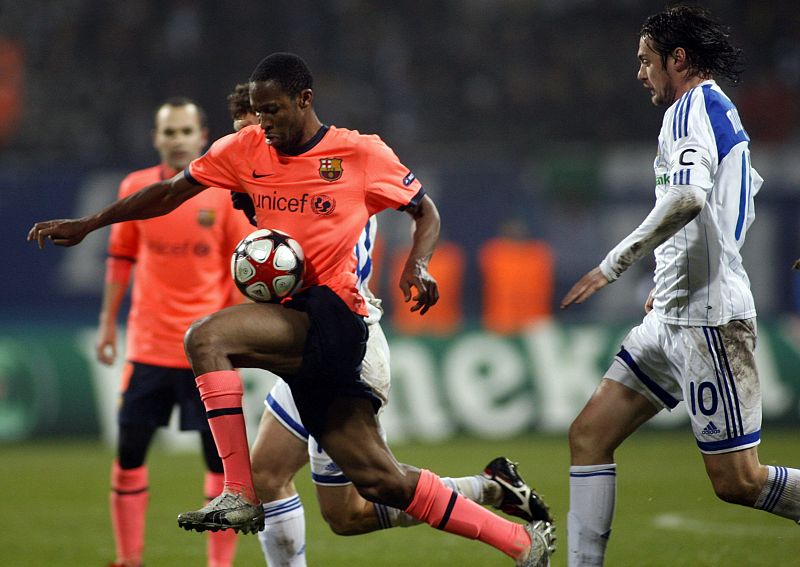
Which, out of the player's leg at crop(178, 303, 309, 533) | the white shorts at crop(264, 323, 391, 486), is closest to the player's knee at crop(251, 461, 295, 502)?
the white shorts at crop(264, 323, 391, 486)

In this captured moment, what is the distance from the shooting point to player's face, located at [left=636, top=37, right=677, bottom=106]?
4.60 meters

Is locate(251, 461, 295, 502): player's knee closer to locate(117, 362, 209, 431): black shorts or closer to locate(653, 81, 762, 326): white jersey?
locate(117, 362, 209, 431): black shorts

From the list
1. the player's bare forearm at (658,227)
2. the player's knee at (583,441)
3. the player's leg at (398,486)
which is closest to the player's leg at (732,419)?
the player's knee at (583,441)

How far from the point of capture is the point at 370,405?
445 cm

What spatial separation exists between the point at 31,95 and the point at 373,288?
17.8 feet

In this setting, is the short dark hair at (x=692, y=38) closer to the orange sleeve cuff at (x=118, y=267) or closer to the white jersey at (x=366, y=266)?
the white jersey at (x=366, y=266)

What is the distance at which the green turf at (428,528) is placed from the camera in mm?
6375

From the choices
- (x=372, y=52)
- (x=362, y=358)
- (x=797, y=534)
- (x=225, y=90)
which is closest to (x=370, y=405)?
(x=362, y=358)

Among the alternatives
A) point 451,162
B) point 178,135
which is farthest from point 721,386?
point 451,162

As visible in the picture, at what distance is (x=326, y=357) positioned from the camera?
13.8 feet

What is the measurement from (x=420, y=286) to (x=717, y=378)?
123 centimetres

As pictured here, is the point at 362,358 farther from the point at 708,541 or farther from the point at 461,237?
Result: the point at 461,237

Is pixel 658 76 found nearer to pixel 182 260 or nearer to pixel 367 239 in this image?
pixel 367 239

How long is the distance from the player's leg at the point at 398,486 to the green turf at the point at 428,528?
1.58 m
